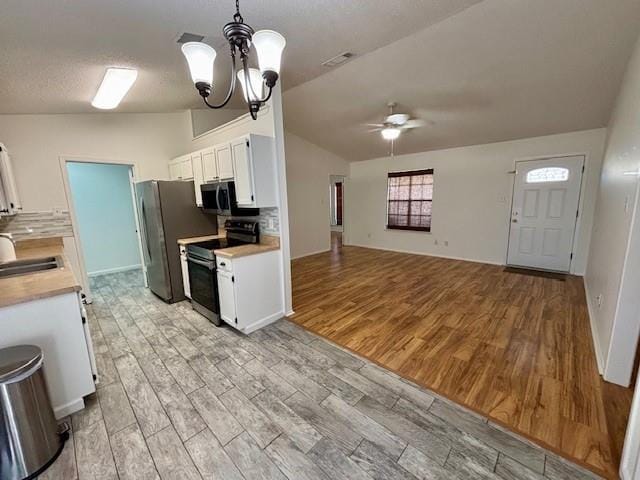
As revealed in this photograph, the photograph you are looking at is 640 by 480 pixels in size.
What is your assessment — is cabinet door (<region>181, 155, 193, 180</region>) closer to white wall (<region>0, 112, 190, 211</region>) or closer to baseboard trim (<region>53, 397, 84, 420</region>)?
white wall (<region>0, 112, 190, 211</region>)

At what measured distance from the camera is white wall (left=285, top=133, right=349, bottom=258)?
5906 millimetres

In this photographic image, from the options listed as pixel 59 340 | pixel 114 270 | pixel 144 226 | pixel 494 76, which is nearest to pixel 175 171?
pixel 144 226

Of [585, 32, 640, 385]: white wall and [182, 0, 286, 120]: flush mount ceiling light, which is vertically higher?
[182, 0, 286, 120]: flush mount ceiling light

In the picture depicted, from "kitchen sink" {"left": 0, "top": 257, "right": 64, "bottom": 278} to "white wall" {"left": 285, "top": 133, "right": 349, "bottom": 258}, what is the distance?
3.98 metres

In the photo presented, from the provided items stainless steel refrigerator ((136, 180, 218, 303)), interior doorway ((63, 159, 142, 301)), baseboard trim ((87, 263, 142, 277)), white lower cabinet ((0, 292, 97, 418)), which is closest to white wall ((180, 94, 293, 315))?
stainless steel refrigerator ((136, 180, 218, 303))

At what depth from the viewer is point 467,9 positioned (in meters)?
2.18

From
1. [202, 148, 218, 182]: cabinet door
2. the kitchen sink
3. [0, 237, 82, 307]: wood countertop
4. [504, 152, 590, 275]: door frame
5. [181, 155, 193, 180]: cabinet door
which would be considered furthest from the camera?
[504, 152, 590, 275]: door frame

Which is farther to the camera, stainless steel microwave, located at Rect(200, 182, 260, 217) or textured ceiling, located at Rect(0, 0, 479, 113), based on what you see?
stainless steel microwave, located at Rect(200, 182, 260, 217)

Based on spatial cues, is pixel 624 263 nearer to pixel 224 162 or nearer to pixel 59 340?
pixel 224 162

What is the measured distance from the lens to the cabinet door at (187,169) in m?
3.60

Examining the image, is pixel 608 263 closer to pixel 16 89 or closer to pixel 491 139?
pixel 491 139

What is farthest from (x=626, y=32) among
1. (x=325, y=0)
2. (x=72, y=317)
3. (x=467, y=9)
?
(x=72, y=317)

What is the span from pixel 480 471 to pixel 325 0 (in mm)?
2949

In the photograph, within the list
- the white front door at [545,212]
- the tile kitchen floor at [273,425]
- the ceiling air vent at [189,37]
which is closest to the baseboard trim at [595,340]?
the tile kitchen floor at [273,425]
